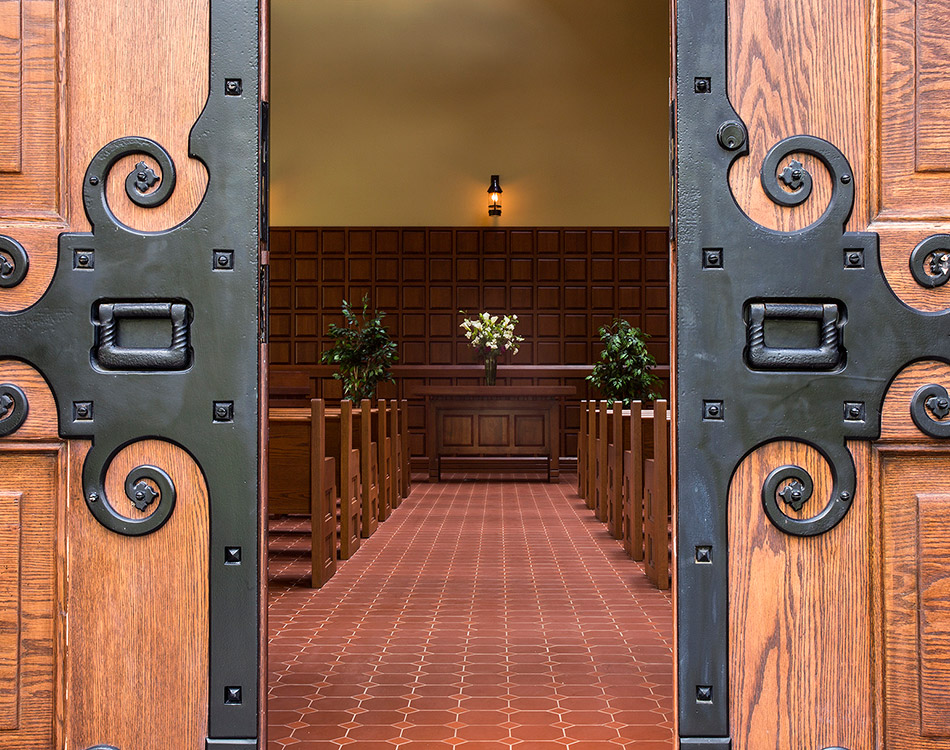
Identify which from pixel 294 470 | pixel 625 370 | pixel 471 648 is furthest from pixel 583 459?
pixel 471 648

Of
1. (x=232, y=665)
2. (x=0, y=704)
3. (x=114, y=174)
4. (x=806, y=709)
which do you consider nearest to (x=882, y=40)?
(x=806, y=709)

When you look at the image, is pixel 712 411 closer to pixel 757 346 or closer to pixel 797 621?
pixel 757 346

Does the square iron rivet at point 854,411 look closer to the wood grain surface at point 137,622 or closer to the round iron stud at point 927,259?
A: the round iron stud at point 927,259

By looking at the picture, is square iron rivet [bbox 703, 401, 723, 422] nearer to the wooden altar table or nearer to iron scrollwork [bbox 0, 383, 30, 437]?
iron scrollwork [bbox 0, 383, 30, 437]

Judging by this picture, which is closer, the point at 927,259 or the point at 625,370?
the point at 927,259

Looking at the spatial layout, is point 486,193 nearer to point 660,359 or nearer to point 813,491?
point 660,359

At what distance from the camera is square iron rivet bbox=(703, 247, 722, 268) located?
1.40 m

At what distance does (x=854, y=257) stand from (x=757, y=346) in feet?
0.71

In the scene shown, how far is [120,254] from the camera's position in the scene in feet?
4.59

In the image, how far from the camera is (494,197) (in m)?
11.1

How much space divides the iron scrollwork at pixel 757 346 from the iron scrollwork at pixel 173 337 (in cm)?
72

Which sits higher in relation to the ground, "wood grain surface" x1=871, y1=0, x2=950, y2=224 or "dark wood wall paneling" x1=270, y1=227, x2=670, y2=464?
"dark wood wall paneling" x1=270, y1=227, x2=670, y2=464

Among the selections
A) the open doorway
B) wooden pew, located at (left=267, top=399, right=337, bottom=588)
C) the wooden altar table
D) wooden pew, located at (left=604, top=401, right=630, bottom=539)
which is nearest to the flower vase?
the wooden altar table

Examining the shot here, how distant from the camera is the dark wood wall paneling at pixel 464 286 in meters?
11.3
